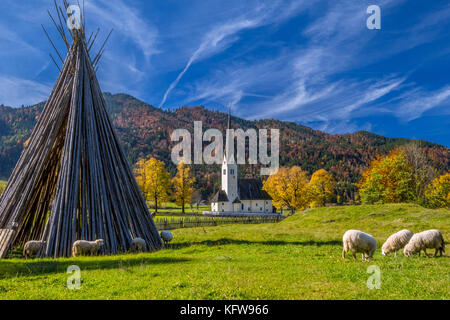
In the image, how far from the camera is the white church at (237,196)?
68.8m

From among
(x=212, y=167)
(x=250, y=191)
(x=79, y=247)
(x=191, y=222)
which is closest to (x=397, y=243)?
(x=79, y=247)

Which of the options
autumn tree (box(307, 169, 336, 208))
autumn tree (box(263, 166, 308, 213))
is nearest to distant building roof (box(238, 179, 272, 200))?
autumn tree (box(307, 169, 336, 208))

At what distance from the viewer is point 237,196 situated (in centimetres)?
7169

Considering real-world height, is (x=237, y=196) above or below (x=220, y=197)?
above

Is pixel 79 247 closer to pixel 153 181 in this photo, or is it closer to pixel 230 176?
pixel 153 181

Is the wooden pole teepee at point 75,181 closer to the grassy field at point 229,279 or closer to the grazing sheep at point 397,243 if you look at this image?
the grassy field at point 229,279

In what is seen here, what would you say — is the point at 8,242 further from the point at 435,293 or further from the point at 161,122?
the point at 161,122

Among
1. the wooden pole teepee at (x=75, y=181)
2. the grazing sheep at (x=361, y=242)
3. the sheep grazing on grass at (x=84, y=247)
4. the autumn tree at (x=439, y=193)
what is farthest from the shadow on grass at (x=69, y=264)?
the autumn tree at (x=439, y=193)

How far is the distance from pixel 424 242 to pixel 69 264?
12671 mm

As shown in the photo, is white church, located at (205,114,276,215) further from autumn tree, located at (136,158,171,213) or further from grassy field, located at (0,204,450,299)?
grassy field, located at (0,204,450,299)

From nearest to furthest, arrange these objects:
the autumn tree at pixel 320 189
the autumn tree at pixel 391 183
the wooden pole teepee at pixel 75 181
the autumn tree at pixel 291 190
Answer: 1. the wooden pole teepee at pixel 75 181
2. the autumn tree at pixel 391 183
3. the autumn tree at pixel 291 190
4. the autumn tree at pixel 320 189

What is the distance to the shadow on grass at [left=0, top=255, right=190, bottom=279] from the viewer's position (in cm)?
851

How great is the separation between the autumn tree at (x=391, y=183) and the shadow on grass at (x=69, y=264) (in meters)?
35.3

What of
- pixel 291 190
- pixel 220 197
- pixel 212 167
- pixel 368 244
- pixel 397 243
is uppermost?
pixel 212 167
